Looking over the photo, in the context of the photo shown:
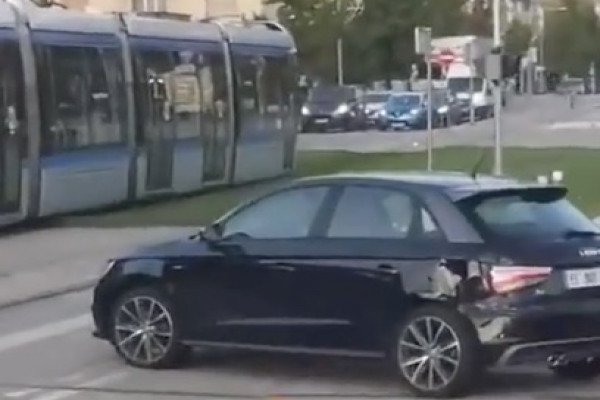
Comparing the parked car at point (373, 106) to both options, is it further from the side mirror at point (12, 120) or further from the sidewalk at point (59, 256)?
the side mirror at point (12, 120)

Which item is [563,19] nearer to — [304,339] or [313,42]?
[313,42]

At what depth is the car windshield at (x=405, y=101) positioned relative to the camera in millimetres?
70125

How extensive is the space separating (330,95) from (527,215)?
57.5m

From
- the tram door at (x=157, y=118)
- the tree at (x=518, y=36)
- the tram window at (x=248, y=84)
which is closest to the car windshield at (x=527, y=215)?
the tram door at (x=157, y=118)

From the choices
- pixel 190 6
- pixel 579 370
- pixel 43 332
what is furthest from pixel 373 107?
pixel 579 370

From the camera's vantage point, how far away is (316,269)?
1247 cm

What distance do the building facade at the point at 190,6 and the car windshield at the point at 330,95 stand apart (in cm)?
377

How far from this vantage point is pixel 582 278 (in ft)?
39.0

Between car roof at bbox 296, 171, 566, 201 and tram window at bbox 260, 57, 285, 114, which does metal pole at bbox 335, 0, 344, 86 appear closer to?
tram window at bbox 260, 57, 285, 114

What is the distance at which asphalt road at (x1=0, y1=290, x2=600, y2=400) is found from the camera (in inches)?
487

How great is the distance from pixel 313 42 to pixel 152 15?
55010mm

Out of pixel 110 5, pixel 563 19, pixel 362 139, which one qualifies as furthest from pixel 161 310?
pixel 563 19

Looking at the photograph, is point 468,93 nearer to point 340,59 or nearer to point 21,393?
point 340,59

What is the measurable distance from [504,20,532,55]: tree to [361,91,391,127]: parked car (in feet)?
159
